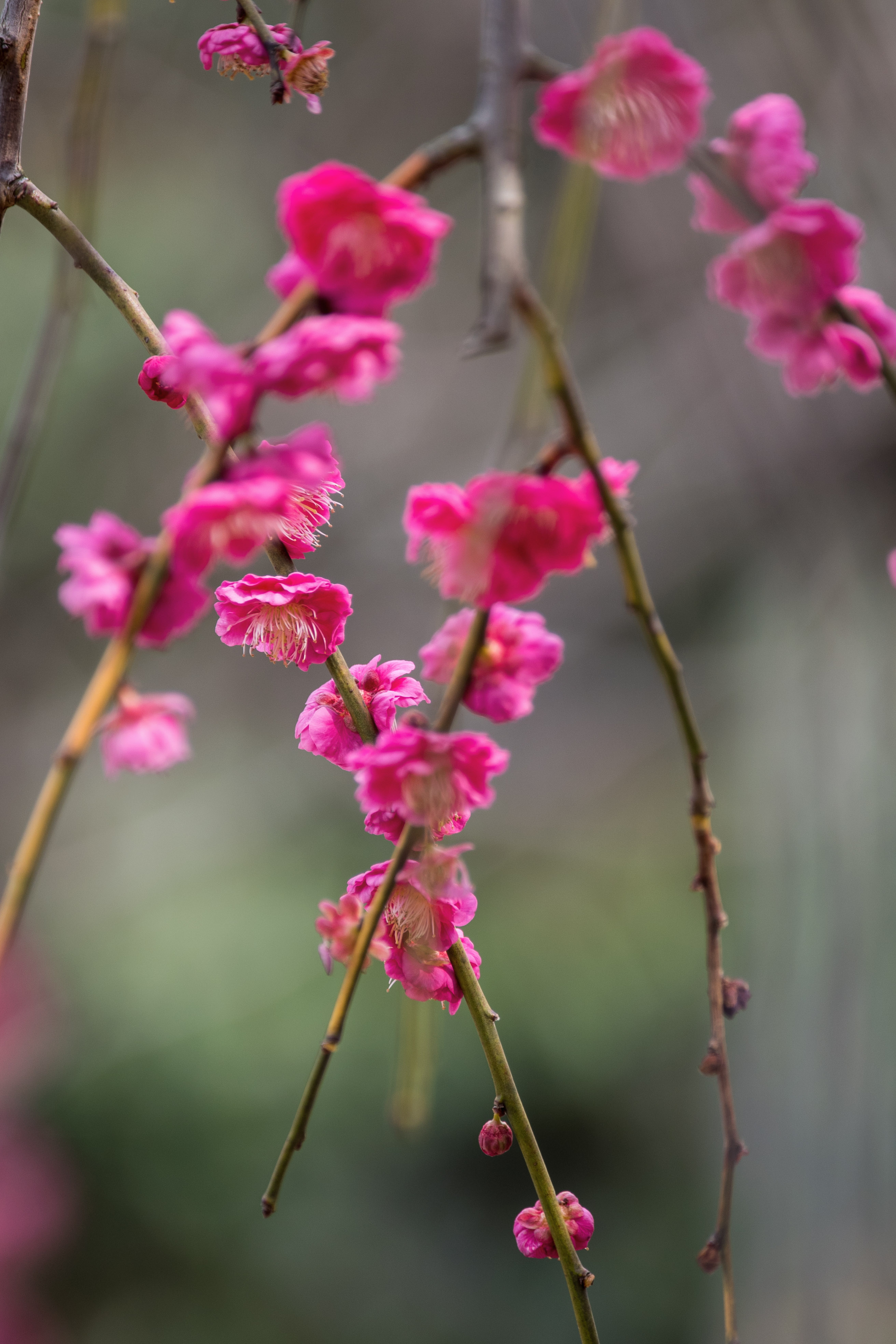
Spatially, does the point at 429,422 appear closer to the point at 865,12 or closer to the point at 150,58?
the point at 150,58

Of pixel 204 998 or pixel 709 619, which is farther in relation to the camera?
pixel 709 619

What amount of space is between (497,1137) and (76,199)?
0.36 m

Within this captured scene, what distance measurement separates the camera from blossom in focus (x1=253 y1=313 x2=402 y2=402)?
157mm

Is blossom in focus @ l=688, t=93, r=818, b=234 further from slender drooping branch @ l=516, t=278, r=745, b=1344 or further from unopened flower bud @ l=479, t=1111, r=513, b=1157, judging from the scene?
unopened flower bud @ l=479, t=1111, r=513, b=1157

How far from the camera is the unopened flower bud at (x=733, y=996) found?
263mm

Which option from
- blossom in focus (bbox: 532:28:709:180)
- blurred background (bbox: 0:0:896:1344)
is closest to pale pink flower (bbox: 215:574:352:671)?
blossom in focus (bbox: 532:28:709:180)

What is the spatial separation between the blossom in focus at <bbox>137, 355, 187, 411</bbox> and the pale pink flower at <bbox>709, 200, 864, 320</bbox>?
13 cm

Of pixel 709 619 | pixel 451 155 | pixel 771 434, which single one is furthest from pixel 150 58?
pixel 451 155

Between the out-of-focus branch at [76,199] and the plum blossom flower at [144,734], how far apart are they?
5.0 inches

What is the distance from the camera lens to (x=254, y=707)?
7.63 ft

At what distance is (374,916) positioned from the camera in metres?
0.18

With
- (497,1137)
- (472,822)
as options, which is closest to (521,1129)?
(497,1137)

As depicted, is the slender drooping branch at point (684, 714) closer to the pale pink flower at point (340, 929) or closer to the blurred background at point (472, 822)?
the pale pink flower at point (340, 929)

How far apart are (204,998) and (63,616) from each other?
98 cm
